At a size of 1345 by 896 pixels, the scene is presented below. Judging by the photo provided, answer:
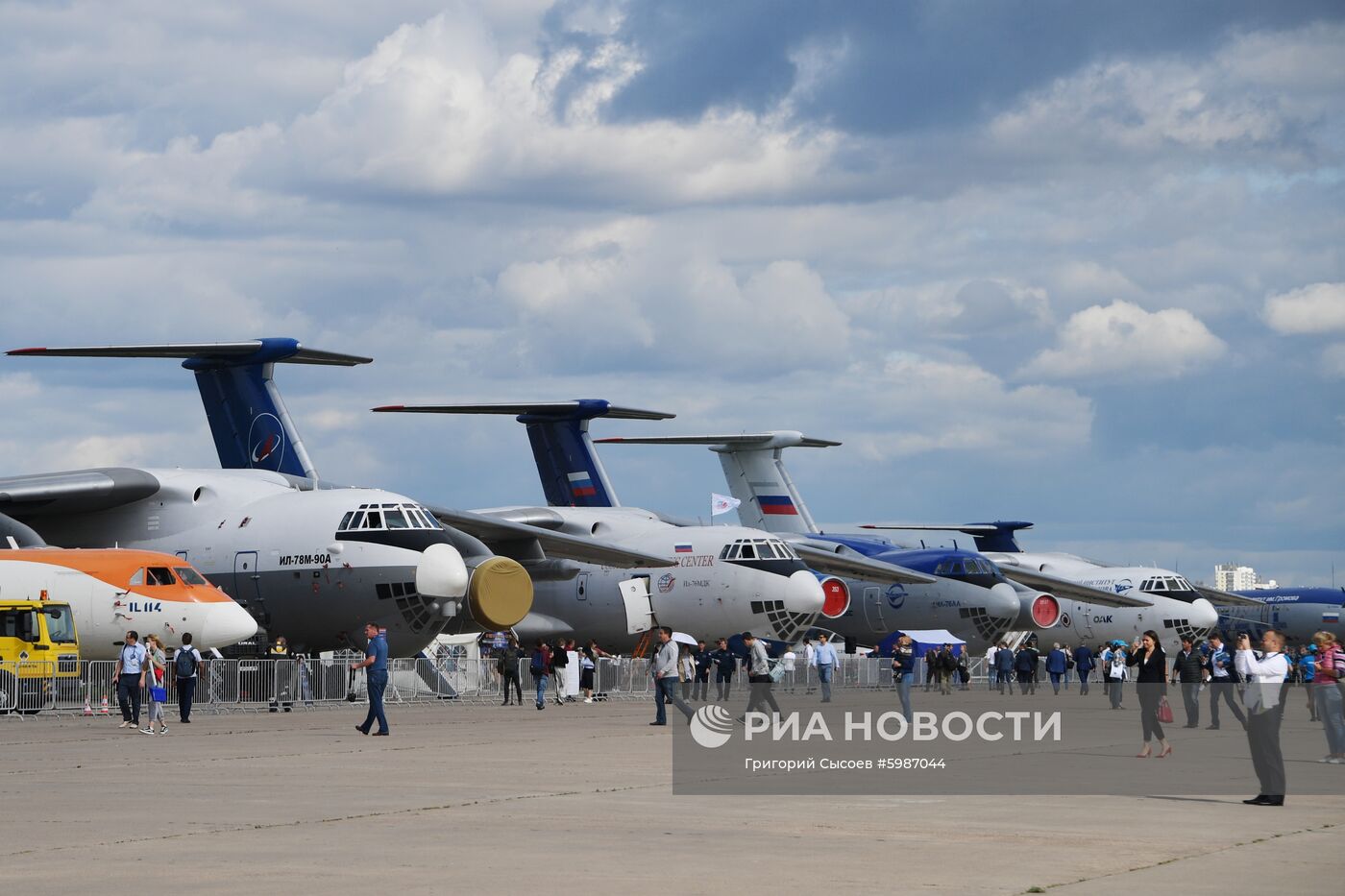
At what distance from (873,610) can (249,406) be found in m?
18.8

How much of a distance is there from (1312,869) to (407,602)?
→ 23.2 m

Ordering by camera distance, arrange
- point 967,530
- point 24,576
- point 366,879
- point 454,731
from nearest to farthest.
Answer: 1. point 366,879
2. point 454,731
3. point 24,576
4. point 967,530

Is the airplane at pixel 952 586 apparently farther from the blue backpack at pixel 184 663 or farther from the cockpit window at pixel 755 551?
the blue backpack at pixel 184 663

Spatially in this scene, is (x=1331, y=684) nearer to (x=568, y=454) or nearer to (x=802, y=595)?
(x=802, y=595)

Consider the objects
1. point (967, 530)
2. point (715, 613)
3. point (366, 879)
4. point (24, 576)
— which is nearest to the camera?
point (366, 879)

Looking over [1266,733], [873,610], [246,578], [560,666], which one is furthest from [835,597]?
[1266,733]

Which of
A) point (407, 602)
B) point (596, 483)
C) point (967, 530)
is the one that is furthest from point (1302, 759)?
point (967, 530)

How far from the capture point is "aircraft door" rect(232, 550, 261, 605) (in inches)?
1294

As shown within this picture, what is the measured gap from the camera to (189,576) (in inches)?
1214

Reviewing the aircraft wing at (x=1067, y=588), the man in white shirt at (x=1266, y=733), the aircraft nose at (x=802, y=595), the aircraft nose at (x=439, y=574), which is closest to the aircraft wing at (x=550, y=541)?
the aircraft nose at (x=802, y=595)

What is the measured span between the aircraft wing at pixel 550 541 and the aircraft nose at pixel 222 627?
8.15 m

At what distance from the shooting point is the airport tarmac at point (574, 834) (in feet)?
31.7

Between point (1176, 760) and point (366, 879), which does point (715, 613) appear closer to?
point (1176, 760)

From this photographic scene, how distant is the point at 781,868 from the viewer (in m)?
10.1
